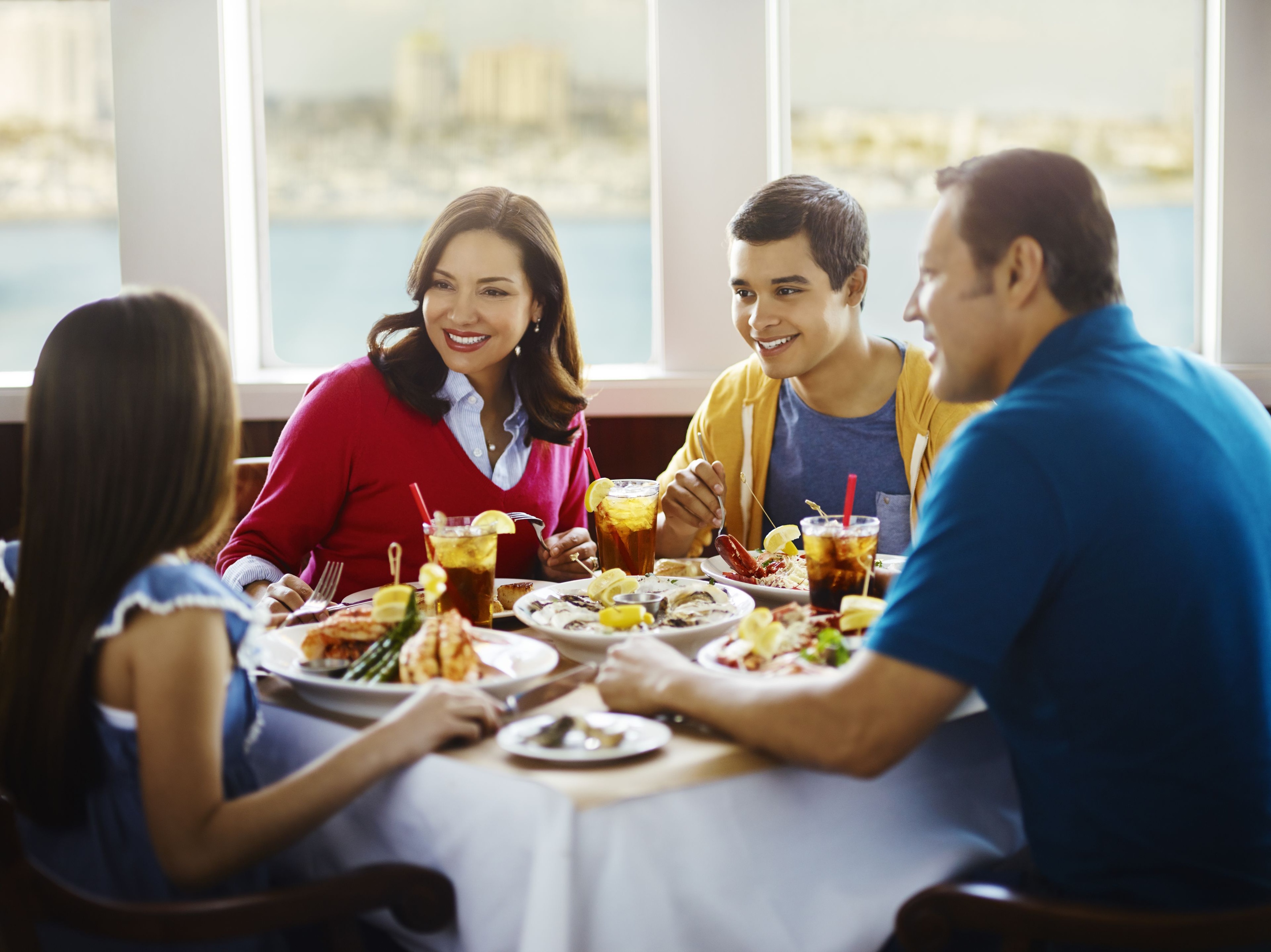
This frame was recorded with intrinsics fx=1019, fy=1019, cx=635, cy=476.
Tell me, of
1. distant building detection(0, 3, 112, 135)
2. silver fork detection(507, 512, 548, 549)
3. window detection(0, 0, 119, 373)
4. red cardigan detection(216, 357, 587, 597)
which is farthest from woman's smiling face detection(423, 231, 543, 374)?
distant building detection(0, 3, 112, 135)

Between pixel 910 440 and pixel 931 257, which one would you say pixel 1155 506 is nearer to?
pixel 931 257

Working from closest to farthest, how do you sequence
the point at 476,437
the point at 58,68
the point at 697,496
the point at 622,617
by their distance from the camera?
the point at 622,617 → the point at 697,496 → the point at 476,437 → the point at 58,68

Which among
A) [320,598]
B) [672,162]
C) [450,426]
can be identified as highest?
[672,162]

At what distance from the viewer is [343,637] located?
1.24 m

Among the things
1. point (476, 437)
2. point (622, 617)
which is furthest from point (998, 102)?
point (622, 617)

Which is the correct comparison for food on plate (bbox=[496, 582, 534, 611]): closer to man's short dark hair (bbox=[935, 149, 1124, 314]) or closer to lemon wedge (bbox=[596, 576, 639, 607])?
lemon wedge (bbox=[596, 576, 639, 607])

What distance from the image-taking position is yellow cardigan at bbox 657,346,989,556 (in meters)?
2.15

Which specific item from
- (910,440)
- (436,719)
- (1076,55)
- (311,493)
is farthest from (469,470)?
(1076,55)

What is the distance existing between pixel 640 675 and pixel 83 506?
590mm

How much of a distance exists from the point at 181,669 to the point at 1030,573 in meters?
0.81

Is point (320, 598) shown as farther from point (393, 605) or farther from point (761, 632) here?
point (761, 632)

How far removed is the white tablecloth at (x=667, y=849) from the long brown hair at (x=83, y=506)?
22 cm

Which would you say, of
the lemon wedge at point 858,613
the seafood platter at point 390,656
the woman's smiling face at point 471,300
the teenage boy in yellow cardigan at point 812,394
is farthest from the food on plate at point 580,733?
the woman's smiling face at point 471,300

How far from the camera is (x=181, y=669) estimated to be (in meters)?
0.96
